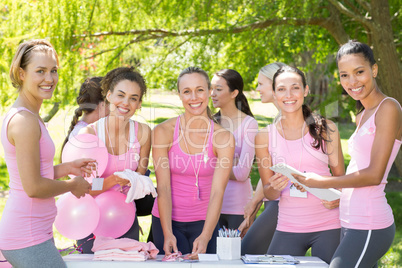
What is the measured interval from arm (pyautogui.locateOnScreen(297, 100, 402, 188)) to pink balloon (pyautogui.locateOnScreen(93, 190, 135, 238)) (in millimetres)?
1390

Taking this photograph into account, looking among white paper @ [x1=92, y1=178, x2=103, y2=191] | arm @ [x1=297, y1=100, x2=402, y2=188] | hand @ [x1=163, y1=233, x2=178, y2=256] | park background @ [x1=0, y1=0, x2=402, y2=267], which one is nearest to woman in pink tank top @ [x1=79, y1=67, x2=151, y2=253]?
white paper @ [x1=92, y1=178, x2=103, y2=191]

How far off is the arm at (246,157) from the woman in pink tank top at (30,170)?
163 cm

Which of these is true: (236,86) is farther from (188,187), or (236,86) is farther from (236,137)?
(188,187)

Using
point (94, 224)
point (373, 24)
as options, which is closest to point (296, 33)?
point (373, 24)

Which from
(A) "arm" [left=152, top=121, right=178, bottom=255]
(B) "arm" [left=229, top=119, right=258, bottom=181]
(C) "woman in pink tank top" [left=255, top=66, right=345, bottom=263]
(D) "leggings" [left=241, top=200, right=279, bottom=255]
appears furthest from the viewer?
(B) "arm" [left=229, top=119, right=258, bottom=181]

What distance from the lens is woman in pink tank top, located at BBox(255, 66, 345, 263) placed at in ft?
10.3

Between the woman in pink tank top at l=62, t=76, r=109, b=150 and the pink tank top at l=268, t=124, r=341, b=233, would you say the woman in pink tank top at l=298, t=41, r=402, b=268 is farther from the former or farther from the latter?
the woman in pink tank top at l=62, t=76, r=109, b=150

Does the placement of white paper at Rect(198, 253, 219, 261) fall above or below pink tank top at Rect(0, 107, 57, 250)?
below

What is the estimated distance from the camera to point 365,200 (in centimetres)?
285

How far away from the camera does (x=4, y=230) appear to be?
8.27 feet

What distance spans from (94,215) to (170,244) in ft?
1.70

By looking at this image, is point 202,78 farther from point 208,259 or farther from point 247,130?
point 208,259

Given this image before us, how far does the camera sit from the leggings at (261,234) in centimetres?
368

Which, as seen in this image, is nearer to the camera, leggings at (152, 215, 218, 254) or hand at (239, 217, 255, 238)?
leggings at (152, 215, 218, 254)
